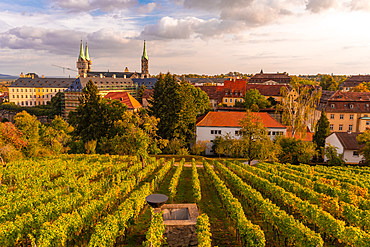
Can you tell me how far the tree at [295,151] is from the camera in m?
37.8

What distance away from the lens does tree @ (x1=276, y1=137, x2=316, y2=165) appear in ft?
124

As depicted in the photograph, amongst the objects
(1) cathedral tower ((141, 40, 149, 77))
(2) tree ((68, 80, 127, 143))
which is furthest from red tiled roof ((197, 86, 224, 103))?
(1) cathedral tower ((141, 40, 149, 77))

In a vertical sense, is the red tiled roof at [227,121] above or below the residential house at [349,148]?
above

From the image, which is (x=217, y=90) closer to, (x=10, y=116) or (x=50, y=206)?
(x=50, y=206)

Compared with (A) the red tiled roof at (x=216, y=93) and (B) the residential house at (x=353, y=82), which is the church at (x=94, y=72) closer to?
(A) the red tiled roof at (x=216, y=93)

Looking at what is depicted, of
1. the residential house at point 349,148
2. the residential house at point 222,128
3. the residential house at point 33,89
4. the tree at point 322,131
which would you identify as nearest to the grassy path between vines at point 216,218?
the residential house at point 222,128

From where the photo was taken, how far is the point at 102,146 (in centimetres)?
4184

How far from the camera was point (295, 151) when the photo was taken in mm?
38094

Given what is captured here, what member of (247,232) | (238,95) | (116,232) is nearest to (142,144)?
(116,232)

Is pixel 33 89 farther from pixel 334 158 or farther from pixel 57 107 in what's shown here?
pixel 334 158

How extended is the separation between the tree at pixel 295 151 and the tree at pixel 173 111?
17.5 metres

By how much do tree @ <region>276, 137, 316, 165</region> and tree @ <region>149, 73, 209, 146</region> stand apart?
17540 millimetres

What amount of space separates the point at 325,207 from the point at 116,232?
14.3 metres

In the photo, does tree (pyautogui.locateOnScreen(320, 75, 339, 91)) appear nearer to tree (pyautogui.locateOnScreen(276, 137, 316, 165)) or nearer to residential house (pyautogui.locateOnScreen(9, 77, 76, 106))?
tree (pyautogui.locateOnScreen(276, 137, 316, 165))
